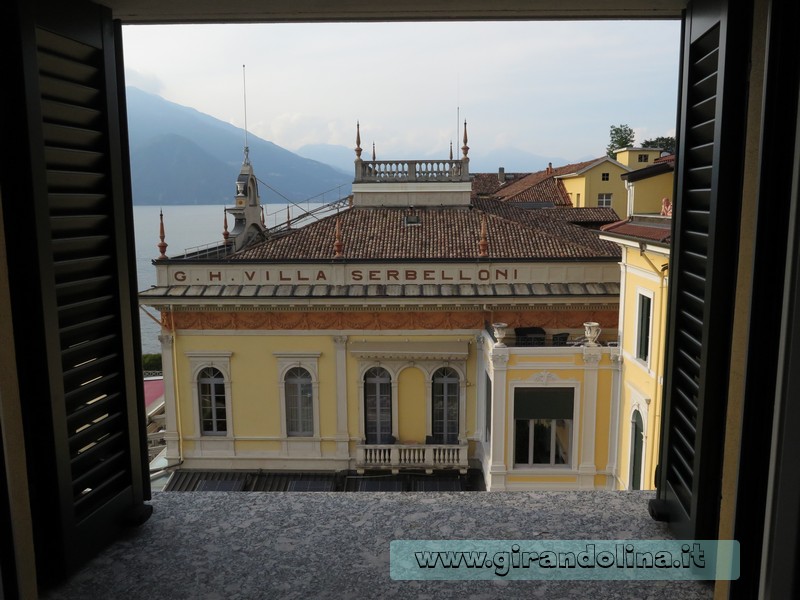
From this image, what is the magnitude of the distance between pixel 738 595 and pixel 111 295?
1.43 meters

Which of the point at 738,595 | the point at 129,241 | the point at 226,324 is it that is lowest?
the point at 226,324

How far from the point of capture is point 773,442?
0.87 m

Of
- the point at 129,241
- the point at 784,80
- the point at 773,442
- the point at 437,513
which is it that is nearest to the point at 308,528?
the point at 437,513

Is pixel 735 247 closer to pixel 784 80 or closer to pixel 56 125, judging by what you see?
pixel 784 80

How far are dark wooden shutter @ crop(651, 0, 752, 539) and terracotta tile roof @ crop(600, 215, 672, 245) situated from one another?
6296 millimetres

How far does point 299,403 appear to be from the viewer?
13.7 m

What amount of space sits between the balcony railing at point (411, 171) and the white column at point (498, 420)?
8.68 metres

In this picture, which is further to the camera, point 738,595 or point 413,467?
point 413,467

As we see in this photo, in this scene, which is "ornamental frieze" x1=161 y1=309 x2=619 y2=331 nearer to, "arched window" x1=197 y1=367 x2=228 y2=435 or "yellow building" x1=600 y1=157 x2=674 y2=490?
"arched window" x1=197 y1=367 x2=228 y2=435

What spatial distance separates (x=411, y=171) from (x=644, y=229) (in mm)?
10631

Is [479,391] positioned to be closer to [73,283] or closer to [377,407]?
[377,407]

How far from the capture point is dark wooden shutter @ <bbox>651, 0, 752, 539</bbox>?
1.14 meters

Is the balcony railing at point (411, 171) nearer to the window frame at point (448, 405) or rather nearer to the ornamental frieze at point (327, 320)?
the ornamental frieze at point (327, 320)

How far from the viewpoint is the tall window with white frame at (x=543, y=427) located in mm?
10656
